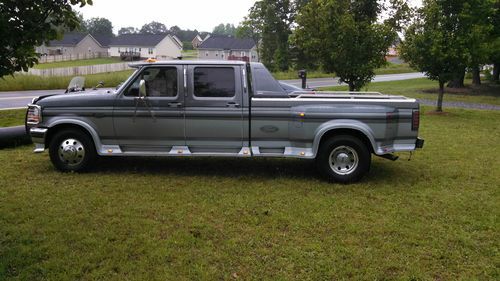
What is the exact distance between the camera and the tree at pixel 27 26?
4.21 meters

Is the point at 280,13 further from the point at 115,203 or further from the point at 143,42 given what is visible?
the point at 115,203

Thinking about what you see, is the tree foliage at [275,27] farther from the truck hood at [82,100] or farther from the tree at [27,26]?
the tree at [27,26]

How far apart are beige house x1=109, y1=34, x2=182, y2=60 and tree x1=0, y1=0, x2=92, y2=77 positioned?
81960 mm

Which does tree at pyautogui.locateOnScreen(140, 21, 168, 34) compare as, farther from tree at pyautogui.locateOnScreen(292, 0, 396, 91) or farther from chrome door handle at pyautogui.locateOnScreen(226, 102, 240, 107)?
chrome door handle at pyautogui.locateOnScreen(226, 102, 240, 107)

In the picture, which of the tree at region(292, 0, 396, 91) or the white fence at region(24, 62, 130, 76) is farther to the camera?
the white fence at region(24, 62, 130, 76)

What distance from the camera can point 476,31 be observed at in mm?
15305

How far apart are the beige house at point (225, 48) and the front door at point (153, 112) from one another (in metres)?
77.3

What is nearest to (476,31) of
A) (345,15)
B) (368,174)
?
(345,15)

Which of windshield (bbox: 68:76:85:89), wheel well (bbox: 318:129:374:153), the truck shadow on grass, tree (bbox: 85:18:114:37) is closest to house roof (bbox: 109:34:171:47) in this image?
tree (bbox: 85:18:114:37)

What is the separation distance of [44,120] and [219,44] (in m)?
81.4

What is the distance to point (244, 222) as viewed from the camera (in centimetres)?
555

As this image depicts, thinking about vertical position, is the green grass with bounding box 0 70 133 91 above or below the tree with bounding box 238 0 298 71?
below

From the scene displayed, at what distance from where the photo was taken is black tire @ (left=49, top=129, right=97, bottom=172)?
7.52 m

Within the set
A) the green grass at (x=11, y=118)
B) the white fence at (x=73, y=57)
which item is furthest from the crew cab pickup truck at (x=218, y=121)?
the white fence at (x=73, y=57)
